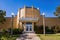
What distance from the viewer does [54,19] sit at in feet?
124

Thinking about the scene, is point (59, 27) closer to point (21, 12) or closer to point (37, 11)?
point (37, 11)

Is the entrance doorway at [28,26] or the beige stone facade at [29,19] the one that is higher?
the beige stone facade at [29,19]

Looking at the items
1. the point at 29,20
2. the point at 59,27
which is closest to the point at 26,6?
the point at 29,20

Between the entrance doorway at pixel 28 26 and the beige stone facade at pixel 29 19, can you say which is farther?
the entrance doorway at pixel 28 26

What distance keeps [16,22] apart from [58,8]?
15.7 meters

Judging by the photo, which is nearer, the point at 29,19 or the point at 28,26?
the point at 29,19

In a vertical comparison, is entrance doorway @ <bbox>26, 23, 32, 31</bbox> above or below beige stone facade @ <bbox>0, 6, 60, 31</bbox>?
below

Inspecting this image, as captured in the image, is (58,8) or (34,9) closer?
(58,8)

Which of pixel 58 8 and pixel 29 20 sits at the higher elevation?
pixel 58 8

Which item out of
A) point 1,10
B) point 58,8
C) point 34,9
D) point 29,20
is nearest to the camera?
point 58,8

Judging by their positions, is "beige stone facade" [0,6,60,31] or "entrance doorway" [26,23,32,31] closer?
"beige stone facade" [0,6,60,31]

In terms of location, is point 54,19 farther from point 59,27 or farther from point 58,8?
point 58,8

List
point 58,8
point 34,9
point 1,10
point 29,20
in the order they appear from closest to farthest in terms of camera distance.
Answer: point 58,8, point 1,10, point 29,20, point 34,9

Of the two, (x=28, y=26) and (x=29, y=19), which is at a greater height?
(x=29, y=19)
